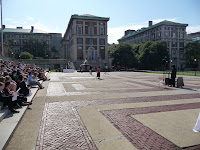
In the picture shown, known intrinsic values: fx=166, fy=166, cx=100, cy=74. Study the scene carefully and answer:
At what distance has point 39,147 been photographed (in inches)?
174

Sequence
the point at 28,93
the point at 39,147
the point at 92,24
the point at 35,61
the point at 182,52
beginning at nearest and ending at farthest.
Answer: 1. the point at 39,147
2. the point at 28,93
3. the point at 35,61
4. the point at 92,24
5. the point at 182,52

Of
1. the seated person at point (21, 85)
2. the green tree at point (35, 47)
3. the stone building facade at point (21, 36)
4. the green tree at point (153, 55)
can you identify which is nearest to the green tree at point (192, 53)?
the green tree at point (153, 55)

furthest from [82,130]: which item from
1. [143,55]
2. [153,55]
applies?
[143,55]

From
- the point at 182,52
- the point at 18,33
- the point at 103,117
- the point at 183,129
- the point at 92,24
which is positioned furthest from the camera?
the point at 18,33

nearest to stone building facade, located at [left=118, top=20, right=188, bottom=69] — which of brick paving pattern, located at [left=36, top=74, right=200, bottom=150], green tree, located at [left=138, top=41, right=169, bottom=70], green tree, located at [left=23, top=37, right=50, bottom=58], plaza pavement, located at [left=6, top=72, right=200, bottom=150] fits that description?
green tree, located at [left=138, top=41, right=169, bottom=70]

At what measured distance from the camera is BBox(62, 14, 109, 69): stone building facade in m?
60.5

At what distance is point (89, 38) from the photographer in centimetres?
6194

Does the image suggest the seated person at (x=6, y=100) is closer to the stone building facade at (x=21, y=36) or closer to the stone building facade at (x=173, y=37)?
the stone building facade at (x=173, y=37)

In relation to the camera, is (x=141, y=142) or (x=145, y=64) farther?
(x=145, y=64)

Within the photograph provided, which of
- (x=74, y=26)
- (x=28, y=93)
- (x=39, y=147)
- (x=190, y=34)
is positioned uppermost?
(x=190, y=34)

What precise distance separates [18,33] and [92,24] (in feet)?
184

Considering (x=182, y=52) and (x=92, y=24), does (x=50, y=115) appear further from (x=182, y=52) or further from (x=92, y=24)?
(x=182, y=52)

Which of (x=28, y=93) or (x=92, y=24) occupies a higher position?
(x=92, y=24)

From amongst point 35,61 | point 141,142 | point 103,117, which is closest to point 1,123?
point 103,117
